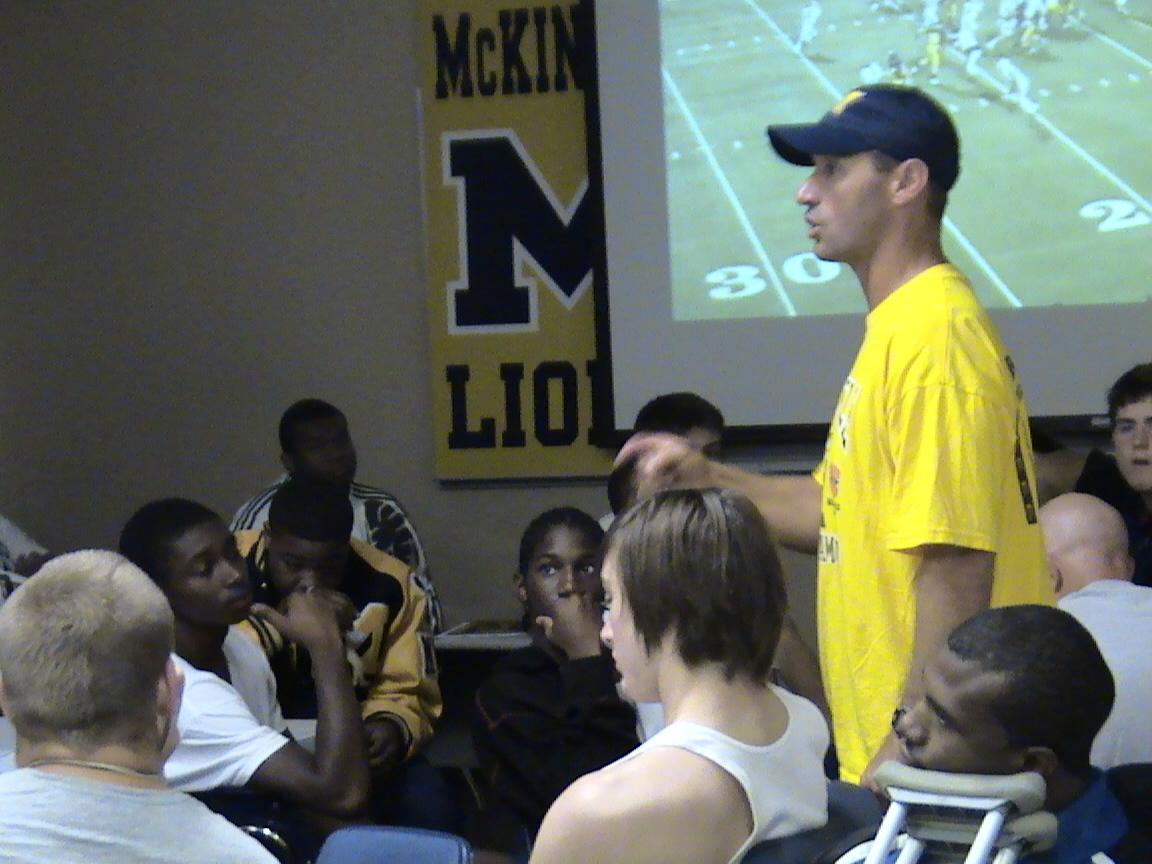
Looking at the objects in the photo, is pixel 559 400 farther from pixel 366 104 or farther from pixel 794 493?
pixel 794 493

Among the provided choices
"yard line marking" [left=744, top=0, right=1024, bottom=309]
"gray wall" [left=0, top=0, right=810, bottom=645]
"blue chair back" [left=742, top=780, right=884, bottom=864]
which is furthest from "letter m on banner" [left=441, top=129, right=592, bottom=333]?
"blue chair back" [left=742, top=780, right=884, bottom=864]

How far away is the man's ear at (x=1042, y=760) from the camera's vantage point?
1603mm

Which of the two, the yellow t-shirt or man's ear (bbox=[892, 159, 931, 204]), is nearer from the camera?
the yellow t-shirt

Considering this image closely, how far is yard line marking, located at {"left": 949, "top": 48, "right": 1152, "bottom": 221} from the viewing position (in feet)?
15.1

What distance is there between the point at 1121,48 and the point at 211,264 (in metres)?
3.02

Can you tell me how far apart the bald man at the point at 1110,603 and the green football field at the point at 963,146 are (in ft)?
6.43

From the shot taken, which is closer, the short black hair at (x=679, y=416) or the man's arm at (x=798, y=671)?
the man's arm at (x=798, y=671)

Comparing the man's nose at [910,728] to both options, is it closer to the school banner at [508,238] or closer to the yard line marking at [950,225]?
the yard line marking at [950,225]

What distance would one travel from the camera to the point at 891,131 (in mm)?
1987

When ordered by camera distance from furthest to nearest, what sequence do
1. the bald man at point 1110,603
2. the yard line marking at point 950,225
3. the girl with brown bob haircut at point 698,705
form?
the yard line marking at point 950,225, the bald man at point 1110,603, the girl with brown bob haircut at point 698,705

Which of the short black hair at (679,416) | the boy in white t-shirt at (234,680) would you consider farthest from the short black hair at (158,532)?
the short black hair at (679,416)

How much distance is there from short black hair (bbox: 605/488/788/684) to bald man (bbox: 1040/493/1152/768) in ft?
2.53

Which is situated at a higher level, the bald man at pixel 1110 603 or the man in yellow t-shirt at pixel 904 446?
the man in yellow t-shirt at pixel 904 446

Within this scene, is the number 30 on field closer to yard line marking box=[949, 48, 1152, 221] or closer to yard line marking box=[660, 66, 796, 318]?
yard line marking box=[660, 66, 796, 318]
